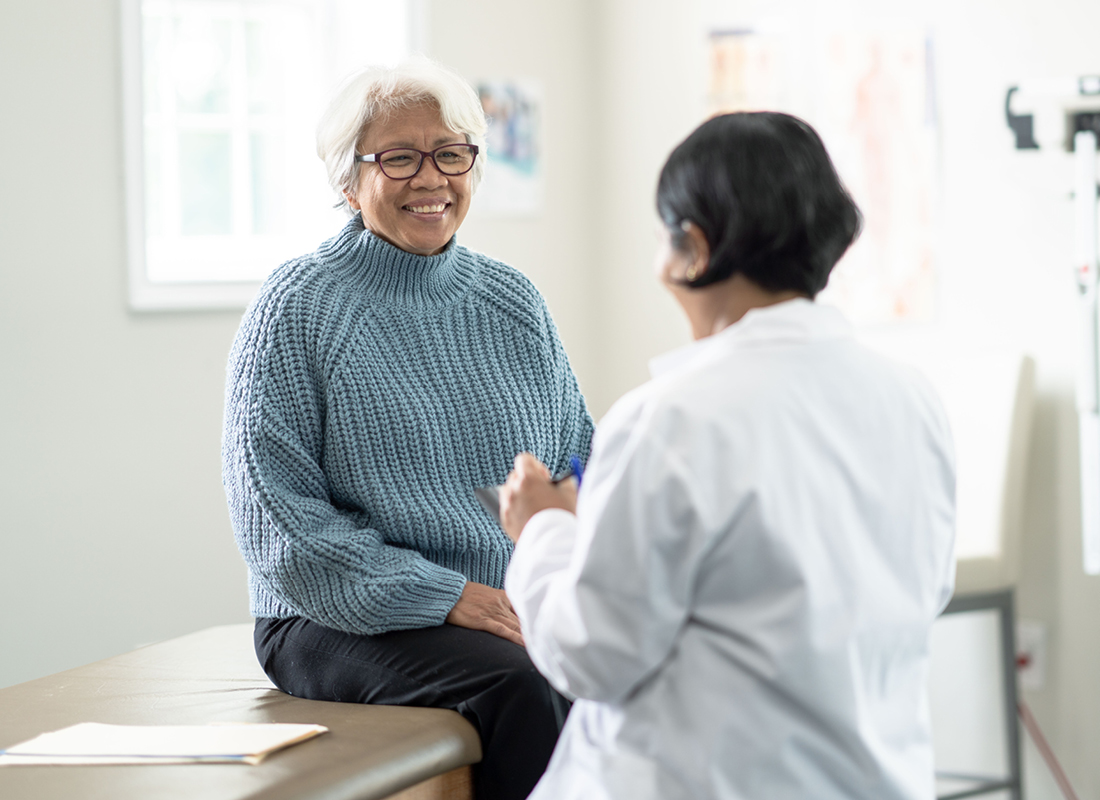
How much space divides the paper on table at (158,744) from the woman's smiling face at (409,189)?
2.58 feet

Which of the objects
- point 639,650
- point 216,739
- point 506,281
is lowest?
point 216,739

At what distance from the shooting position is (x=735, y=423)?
97cm

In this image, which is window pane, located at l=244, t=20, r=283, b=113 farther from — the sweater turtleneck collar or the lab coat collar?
the lab coat collar

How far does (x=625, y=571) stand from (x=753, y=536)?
0.11 meters

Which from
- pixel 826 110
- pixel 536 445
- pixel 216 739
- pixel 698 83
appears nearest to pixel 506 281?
pixel 536 445

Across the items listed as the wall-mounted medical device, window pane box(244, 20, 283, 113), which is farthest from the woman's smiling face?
window pane box(244, 20, 283, 113)

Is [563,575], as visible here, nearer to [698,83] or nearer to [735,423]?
[735,423]

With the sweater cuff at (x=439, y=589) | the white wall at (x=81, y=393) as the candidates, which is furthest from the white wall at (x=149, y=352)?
the sweater cuff at (x=439, y=589)

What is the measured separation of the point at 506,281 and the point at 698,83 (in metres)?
1.87

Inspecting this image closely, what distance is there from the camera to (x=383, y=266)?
186 centimetres

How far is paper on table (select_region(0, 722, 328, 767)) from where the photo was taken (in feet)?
4.77

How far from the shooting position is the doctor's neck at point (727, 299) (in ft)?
3.54

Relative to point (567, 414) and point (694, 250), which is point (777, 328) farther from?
point (567, 414)

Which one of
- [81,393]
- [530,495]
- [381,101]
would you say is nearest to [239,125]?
[81,393]
